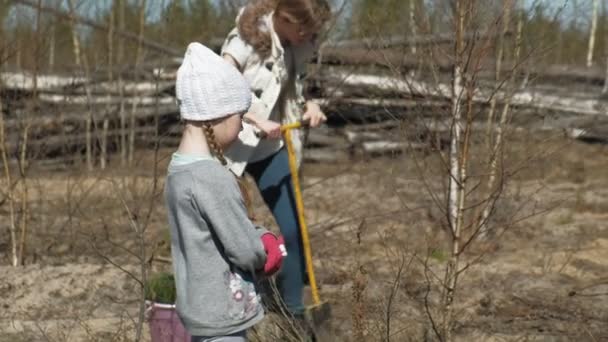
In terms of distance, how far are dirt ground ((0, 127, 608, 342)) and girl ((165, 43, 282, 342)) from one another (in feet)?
1.73

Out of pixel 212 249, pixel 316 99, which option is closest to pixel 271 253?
pixel 212 249

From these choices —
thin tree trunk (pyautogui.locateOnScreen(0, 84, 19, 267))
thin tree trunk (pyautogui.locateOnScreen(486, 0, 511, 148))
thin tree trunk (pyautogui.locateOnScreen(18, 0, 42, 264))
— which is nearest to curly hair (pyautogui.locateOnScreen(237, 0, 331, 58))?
thin tree trunk (pyautogui.locateOnScreen(486, 0, 511, 148))

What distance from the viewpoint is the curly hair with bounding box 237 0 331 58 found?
402 cm

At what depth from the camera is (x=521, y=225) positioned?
7.04 meters

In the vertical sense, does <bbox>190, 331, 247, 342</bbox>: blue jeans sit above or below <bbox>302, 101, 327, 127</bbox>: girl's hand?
below

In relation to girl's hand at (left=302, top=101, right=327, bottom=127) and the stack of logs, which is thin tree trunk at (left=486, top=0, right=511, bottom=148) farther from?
girl's hand at (left=302, top=101, right=327, bottom=127)

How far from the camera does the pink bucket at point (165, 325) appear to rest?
11.6ft

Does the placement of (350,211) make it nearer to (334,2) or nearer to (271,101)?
(334,2)

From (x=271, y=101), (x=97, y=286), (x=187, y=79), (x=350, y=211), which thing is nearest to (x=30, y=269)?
(x=97, y=286)

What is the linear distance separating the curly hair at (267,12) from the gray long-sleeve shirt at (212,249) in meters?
1.31

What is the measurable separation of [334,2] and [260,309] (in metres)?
2.92

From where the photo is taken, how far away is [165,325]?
358 cm

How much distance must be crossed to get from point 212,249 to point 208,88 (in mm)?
463

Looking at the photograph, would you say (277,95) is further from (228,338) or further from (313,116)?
(228,338)
